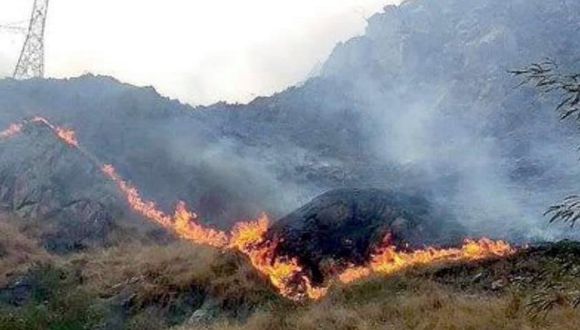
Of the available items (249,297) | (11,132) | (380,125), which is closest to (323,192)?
(380,125)

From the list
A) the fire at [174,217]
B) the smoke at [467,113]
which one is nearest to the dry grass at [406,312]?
the smoke at [467,113]

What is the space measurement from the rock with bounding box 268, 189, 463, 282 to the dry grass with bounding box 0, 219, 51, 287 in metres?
9.78

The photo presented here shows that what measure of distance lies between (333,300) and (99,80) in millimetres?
39325

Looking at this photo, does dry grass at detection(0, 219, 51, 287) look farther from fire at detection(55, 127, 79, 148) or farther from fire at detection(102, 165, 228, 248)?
fire at detection(55, 127, 79, 148)

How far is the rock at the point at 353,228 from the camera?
2512 centimetres

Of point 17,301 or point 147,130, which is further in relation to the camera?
point 147,130

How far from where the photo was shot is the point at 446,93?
5300cm

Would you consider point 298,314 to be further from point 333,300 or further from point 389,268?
point 389,268

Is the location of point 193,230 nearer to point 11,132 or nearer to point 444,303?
point 11,132

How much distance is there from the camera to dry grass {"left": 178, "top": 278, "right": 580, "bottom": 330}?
14.9 metres

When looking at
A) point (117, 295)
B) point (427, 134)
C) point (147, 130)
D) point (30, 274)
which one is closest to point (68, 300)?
point (117, 295)

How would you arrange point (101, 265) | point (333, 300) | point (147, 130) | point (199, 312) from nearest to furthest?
point (333, 300), point (199, 312), point (101, 265), point (147, 130)

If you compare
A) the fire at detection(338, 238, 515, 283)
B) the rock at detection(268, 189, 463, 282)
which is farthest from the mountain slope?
the fire at detection(338, 238, 515, 283)

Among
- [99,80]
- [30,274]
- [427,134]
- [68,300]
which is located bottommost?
[68,300]
